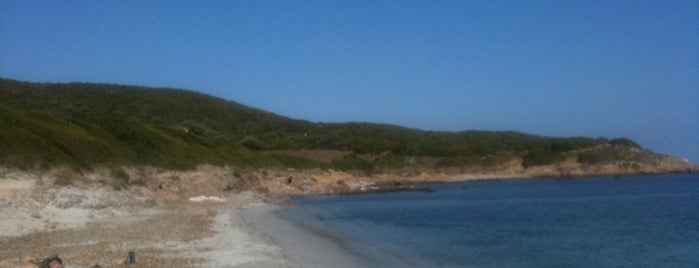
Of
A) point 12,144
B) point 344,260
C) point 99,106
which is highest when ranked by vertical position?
point 99,106

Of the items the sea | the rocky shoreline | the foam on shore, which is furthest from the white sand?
the sea

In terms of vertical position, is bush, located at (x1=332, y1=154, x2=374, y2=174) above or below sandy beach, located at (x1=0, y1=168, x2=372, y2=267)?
above

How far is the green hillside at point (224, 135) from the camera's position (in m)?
55.8

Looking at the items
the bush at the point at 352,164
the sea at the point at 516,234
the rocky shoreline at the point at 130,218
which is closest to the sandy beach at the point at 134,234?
the rocky shoreline at the point at 130,218

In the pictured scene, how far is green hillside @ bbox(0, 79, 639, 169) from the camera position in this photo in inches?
2197

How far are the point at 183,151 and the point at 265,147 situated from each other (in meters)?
55.7

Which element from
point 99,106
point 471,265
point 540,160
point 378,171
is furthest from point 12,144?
point 540,160

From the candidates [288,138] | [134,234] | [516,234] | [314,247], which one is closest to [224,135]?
[288,138]

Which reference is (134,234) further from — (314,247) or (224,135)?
(224,135)

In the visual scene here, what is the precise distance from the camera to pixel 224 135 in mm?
113438

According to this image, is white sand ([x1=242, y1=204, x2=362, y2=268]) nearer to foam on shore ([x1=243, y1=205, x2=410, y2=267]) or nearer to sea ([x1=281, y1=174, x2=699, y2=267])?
foam on shore ([x1=243, y1=205, x2=410, y2=267])

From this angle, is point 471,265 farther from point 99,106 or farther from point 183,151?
point 99,106

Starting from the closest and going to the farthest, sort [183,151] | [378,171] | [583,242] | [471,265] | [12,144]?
[471,265] < [583,242] < [12,144] < [183,151] < [378,171]

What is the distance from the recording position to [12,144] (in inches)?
1287
